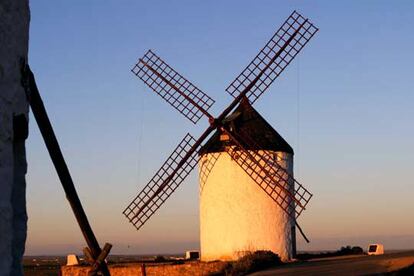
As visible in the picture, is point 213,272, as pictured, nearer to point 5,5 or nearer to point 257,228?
point 257,228

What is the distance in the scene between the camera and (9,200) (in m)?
5.08

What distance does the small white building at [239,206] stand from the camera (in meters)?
17.9

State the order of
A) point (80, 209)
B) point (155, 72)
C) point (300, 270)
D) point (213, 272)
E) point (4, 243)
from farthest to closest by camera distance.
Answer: point (155, 72) → point (213, 272) → point (300, 270) → point (80, 209) → point (4, 243)

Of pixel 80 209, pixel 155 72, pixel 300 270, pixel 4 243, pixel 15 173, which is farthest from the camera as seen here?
pixel 155 72

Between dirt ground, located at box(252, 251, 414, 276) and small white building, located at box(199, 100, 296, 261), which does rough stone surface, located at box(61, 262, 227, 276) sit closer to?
small white building, located at box(199, 100, 296, 261)

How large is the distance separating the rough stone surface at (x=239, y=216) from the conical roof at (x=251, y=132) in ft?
0.88

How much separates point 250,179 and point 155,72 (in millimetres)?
4959

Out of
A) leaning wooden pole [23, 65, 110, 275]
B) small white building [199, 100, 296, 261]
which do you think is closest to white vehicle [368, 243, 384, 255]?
small white building [199, 100, 296, 261]

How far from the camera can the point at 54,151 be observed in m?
6.39

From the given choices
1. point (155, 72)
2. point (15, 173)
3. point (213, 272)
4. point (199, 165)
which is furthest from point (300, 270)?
point (15, 173)

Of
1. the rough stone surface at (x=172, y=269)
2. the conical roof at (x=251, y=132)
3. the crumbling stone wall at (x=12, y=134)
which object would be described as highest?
the conical roof at (x=251, y=132)

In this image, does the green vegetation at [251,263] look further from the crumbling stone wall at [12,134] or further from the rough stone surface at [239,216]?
the crumbling stone wall at [12,134]

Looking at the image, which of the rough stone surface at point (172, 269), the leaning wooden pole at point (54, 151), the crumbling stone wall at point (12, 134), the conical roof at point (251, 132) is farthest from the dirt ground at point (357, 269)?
the crumbling stone wall at point (12, 134)

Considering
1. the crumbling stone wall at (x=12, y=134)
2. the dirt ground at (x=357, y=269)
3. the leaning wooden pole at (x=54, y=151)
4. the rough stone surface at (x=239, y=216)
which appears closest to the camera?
the crumbling stone wall at (x=12, y=134)
